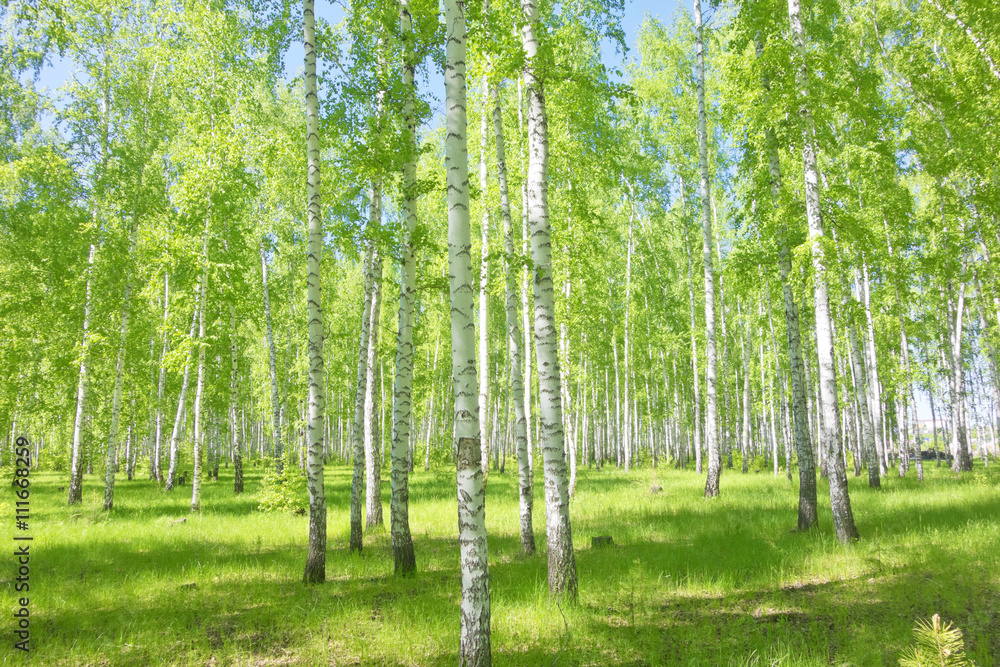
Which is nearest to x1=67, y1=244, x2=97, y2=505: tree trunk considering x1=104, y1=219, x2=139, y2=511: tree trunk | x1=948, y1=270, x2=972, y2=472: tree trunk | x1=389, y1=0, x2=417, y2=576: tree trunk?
x1=104, y1=219, x2=139, y2=511: tree trunk

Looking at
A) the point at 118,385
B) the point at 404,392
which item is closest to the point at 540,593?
the point at 404,392

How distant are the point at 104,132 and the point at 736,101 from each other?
15786mm

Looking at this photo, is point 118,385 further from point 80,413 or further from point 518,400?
point 518,400

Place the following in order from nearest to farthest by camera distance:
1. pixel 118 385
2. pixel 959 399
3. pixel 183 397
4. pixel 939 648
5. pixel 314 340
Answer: pixel 939 648, pixel 314 340, pixel 118 385, pixel 183 397, pixel 959 399

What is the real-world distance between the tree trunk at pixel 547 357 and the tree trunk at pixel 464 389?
1861 mm

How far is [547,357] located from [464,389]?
219 cm

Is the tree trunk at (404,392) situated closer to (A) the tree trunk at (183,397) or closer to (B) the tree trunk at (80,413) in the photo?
(A) the tree trunk at (183,397)

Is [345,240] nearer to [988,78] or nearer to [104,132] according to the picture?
[104,132]

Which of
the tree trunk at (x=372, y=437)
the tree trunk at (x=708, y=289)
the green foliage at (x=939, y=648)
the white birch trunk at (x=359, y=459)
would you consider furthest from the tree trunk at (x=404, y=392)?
the tree trunk at (x=708, y=289)

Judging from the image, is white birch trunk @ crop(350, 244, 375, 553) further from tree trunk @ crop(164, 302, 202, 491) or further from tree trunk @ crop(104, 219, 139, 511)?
tree trunk @ crop(104, 219, 139, 511)

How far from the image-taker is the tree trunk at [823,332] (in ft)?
26.3

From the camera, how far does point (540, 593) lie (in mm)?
5699

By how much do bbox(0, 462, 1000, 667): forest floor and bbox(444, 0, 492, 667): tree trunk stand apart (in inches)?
37.6

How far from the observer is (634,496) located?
14836 mm
